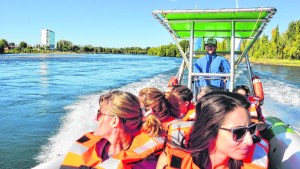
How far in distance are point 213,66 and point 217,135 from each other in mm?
3255

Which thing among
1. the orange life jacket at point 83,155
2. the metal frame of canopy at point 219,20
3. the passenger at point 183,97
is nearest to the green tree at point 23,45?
the metal frame of canopy at point 219,20

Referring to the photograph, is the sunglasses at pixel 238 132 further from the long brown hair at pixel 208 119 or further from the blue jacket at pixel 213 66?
the blue jacket at pixel 213 66

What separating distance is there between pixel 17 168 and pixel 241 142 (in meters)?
3.80

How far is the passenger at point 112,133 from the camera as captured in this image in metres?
1.77

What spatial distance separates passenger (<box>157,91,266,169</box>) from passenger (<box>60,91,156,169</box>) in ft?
1.13

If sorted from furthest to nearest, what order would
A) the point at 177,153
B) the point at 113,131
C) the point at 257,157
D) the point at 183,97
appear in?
the point at 183,97 < the point at 113,131 < the point at 257,157 < the point at 177,153

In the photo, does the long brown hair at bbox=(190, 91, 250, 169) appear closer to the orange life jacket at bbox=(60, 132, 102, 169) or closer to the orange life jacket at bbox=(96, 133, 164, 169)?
the orange life jacket at bbox=(96, 133, 164, 169)

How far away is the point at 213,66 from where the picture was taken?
4605 millimetres

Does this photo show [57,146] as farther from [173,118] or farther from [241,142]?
[241,142]

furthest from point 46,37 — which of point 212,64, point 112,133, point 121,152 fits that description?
point 121,152

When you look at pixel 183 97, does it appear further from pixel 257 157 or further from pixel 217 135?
pixel 217 135

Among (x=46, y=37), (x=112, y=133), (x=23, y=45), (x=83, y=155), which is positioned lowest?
(x=83, y=155)

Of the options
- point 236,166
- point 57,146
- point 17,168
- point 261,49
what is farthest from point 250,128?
point 261,49

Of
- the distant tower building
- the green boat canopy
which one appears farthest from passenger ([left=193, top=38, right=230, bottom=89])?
Answer: the distant tower building
